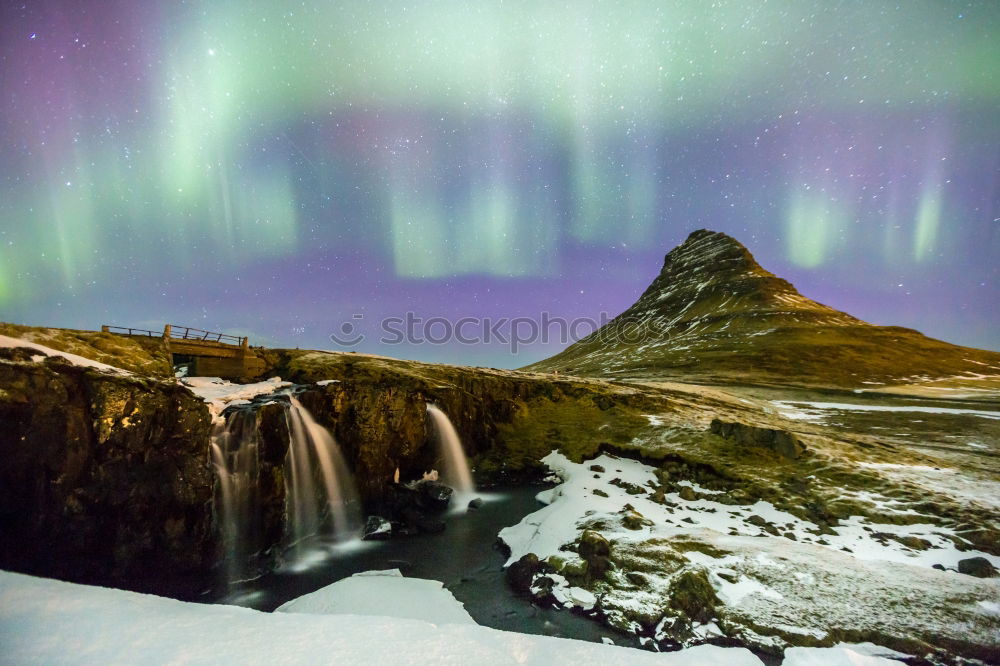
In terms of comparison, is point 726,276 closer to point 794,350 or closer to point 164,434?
point 794,350

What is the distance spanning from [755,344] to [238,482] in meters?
124

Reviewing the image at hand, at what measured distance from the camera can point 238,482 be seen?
16.0m

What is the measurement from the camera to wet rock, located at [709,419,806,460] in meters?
23.3

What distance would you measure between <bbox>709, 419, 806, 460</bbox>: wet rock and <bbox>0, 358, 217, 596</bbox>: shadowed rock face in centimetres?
2863

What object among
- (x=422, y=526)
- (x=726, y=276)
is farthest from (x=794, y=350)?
(x=422, y=526)

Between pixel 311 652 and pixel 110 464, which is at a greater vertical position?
pixel 110 464

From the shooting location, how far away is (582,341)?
18025cm

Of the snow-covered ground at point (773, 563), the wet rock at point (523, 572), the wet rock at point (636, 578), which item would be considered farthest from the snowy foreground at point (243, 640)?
the wet rock at point (523, 572)

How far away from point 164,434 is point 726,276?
20067 centimetres

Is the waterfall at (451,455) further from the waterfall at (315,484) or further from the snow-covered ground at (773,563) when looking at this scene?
the snow-covered ground at (773,563)

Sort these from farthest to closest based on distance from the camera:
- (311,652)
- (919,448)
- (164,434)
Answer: (919,448), (164,434), (311,652)

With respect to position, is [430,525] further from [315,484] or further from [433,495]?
[315,484]

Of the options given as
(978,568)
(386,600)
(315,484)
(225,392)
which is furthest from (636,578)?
(225,392)

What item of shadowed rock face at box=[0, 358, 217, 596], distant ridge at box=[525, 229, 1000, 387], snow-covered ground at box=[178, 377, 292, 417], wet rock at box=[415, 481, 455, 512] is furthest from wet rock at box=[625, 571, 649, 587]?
distant ridge at box=[525, 229, 1000, 387]
